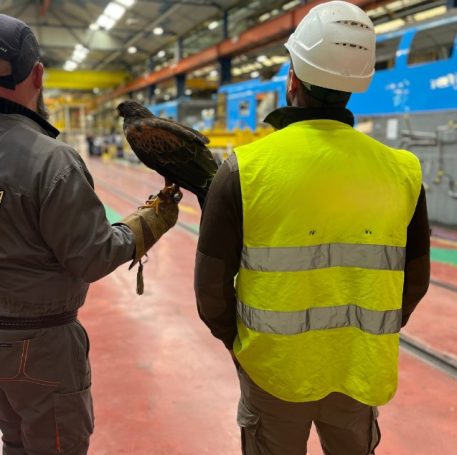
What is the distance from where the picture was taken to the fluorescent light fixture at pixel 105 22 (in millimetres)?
20078

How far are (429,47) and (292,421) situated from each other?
8.27 metres

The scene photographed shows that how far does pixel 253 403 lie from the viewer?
4.75ft

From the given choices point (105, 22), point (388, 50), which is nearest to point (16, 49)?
point (388, 50)

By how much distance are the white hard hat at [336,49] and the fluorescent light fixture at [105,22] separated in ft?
68.4

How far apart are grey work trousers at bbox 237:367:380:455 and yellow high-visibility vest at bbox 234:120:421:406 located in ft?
0.20

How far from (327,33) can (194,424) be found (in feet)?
7.43

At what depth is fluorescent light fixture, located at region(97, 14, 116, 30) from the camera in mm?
20078

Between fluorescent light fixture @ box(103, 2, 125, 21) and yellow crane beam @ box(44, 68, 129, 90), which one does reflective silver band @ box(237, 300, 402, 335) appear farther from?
yellow crane beam @ box(44, 68, 129, 90)

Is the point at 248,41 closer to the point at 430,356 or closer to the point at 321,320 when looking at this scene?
the point at 430,356

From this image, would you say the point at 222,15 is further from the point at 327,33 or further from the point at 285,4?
the point at 327,33

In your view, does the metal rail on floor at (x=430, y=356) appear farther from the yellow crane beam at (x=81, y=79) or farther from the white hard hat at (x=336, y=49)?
the yellow crane beam at (x=81, y=79)

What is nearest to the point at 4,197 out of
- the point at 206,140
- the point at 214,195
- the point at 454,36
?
the point at 214,195

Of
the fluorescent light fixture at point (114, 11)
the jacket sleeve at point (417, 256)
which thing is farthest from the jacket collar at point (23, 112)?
the fluorescent light fixture at point (114, 11)

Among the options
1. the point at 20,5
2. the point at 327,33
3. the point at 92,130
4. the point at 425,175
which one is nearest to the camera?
the point at 327,33
